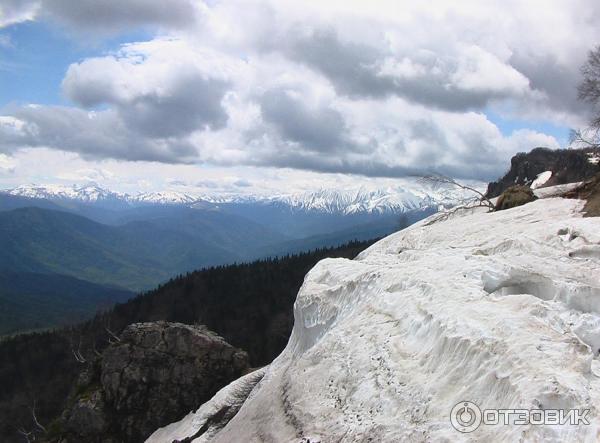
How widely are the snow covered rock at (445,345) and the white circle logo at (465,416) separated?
0.14 metres

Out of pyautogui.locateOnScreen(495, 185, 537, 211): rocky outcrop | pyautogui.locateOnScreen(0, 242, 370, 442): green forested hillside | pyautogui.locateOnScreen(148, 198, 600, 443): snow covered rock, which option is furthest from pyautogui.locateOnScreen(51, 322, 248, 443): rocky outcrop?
pyautogui.locateOnScreen(0, 242, 370, 442): green forested hillside

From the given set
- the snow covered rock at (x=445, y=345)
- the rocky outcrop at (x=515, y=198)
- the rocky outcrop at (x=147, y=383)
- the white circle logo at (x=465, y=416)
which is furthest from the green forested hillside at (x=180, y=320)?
the white circle logo at (x=465, y=416)

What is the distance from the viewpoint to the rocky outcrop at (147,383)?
3262 cm

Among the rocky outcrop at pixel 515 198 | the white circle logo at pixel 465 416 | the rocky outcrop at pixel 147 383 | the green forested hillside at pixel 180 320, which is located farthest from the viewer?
the green forested hillside at pixel 180 320

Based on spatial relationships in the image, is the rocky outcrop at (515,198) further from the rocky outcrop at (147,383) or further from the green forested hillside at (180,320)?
the green forested hillside at (180,320)

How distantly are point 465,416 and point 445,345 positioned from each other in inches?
95.7

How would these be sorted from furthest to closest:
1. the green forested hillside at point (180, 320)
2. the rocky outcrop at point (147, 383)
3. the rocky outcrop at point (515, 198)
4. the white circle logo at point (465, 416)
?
the green forested hillside at point (180, 320) < the rocky outcrop at point (147, 383) < the rocky outcrop at point (515, 198) < the white circle logo at point (465, 416)

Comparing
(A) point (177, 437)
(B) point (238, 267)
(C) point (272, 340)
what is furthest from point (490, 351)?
(B) point (238, 267)

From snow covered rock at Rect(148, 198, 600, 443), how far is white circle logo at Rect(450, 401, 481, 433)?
14 centimetres

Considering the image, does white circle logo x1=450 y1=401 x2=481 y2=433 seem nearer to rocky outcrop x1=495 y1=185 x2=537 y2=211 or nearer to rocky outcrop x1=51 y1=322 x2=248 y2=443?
rocky outcrop x1=495 y1=185 x2=537 y2=211

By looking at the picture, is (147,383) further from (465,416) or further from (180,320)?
(180,320)

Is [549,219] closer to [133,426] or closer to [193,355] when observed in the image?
[193,355]

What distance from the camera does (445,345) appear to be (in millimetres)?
13469

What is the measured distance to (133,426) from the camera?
3266cm
